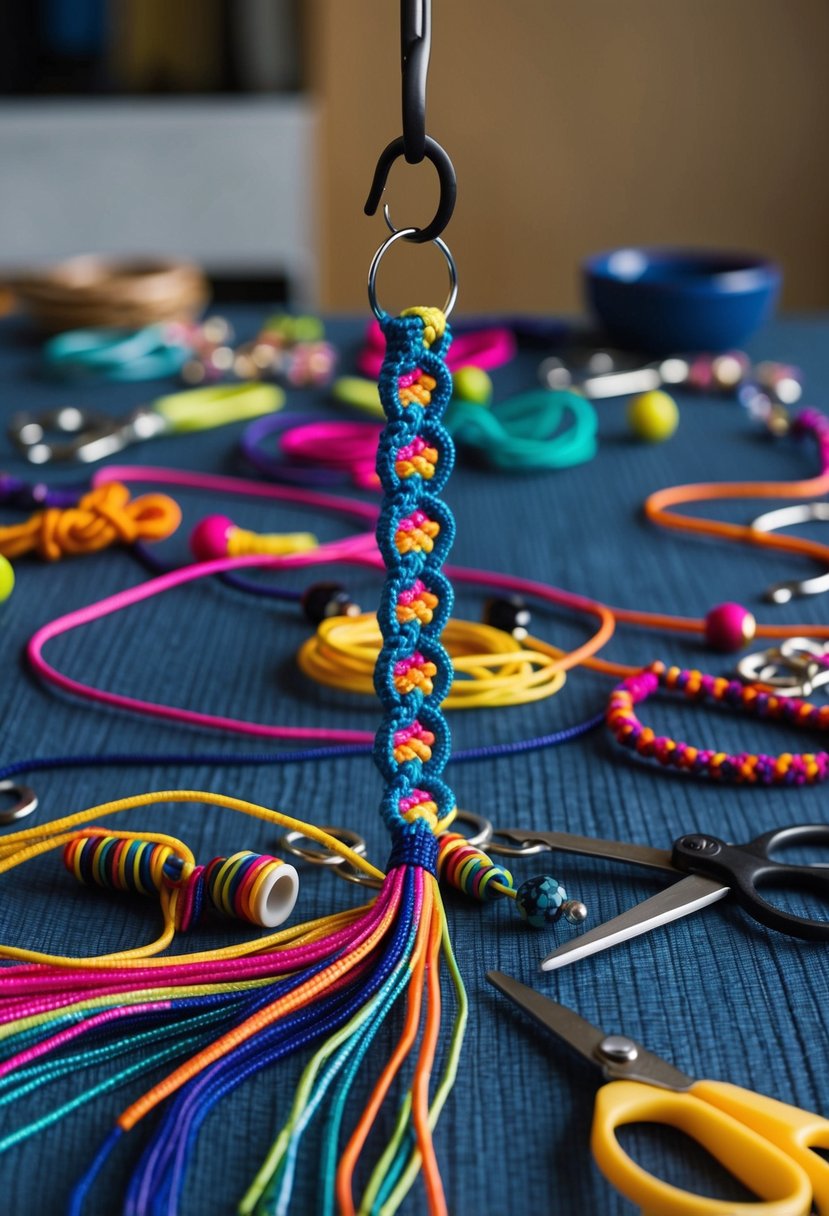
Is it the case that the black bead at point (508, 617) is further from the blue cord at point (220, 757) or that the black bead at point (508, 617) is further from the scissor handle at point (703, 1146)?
the scissor handle at point (703, 1146)

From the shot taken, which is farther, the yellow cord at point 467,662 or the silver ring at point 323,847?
the yellow cord at point 467,662

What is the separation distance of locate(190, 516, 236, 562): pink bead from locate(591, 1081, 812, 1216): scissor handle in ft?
1.77

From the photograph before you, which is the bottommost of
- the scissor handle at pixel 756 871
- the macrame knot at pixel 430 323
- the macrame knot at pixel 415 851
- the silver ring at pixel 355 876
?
the silver ring at pixel 355 876

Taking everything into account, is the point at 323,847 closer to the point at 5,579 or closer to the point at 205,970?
the point at 205,970

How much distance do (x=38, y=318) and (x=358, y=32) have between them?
1.57 metres

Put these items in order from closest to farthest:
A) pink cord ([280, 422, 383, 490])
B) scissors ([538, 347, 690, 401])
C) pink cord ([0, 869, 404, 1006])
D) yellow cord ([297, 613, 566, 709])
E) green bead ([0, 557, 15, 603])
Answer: pink cord ([0, 869, 404, 1006]) < yellow cord ([297, 613, 566, 709]) < green bead ([0, 557, 15, 603]) < pink cord ([280, 422, 383, 490]) < scissors ([538, 347, 690, 401])

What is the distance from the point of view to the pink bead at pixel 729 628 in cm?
79

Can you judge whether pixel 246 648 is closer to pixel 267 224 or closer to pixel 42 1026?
pixel 42 1026

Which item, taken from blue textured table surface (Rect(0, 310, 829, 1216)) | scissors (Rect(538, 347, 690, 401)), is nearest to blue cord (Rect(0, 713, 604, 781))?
blue textured table surface (Rect(0, 310, 829, 1216))

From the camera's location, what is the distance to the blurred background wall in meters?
2.75

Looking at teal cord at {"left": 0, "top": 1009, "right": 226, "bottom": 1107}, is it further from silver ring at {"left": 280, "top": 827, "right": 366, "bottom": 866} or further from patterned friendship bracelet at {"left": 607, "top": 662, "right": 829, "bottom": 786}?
patterned friendship bracelet at {"left": 607, "top": 662, "right": 829, "bottom": 786}

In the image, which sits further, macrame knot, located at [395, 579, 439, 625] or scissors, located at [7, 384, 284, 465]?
scissors, located at [7, 384, 284, 465]

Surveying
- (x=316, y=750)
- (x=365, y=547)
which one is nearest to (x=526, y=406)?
(x=365, y=547)

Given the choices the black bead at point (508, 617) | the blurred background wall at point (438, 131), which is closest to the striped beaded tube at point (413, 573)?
the black bead at point (508, 617)
